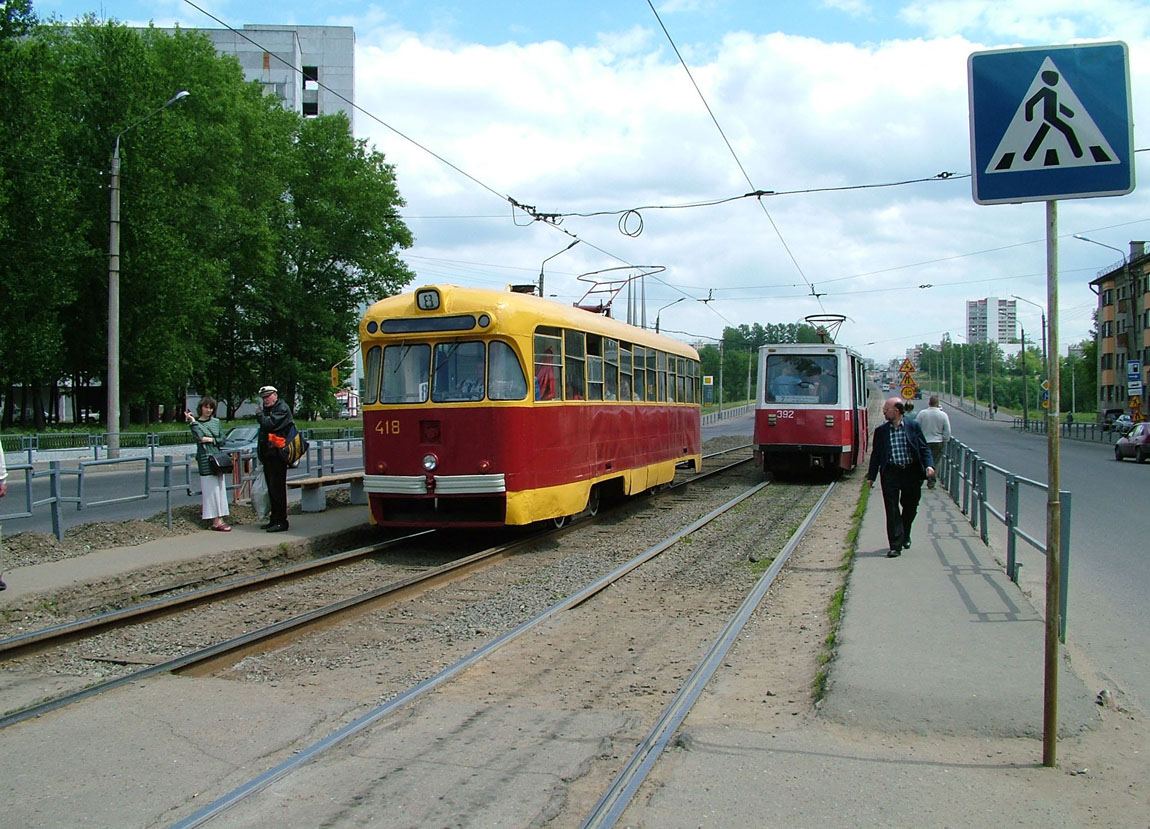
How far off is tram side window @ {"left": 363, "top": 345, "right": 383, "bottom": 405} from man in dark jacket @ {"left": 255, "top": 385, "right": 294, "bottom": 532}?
107cm

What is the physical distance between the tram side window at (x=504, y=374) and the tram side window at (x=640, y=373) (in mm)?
4732

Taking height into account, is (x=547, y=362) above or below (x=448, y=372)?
above

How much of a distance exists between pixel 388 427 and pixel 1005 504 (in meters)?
7.37

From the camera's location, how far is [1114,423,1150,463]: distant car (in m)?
32.1

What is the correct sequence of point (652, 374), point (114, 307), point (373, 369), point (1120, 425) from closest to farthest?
1. point (373, 369)
2. point (652, 374)
3. point (114, 307)
4. point (1120, 425)

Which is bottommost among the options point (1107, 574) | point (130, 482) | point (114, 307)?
point (1107, 574)

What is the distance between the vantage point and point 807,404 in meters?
21.2

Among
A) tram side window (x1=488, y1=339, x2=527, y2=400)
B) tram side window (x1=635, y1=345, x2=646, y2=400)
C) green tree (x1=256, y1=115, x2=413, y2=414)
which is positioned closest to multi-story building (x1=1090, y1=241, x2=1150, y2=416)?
green tree (x1=256, y1=115, x2=413, y2=414)

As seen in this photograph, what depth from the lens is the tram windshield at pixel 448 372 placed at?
1127 cm

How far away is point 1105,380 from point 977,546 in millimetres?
83370

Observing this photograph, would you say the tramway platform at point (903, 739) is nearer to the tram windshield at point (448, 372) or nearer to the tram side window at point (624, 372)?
the tram windshield at point (448, 372)

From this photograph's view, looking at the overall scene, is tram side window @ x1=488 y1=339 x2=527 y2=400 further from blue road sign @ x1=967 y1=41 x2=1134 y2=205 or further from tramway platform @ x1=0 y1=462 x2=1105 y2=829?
blue road sign @ x1=967 y1=41 x2=1134 y2=205

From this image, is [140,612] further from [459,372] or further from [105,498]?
[105,498]

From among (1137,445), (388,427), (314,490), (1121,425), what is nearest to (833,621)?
(388,427)
